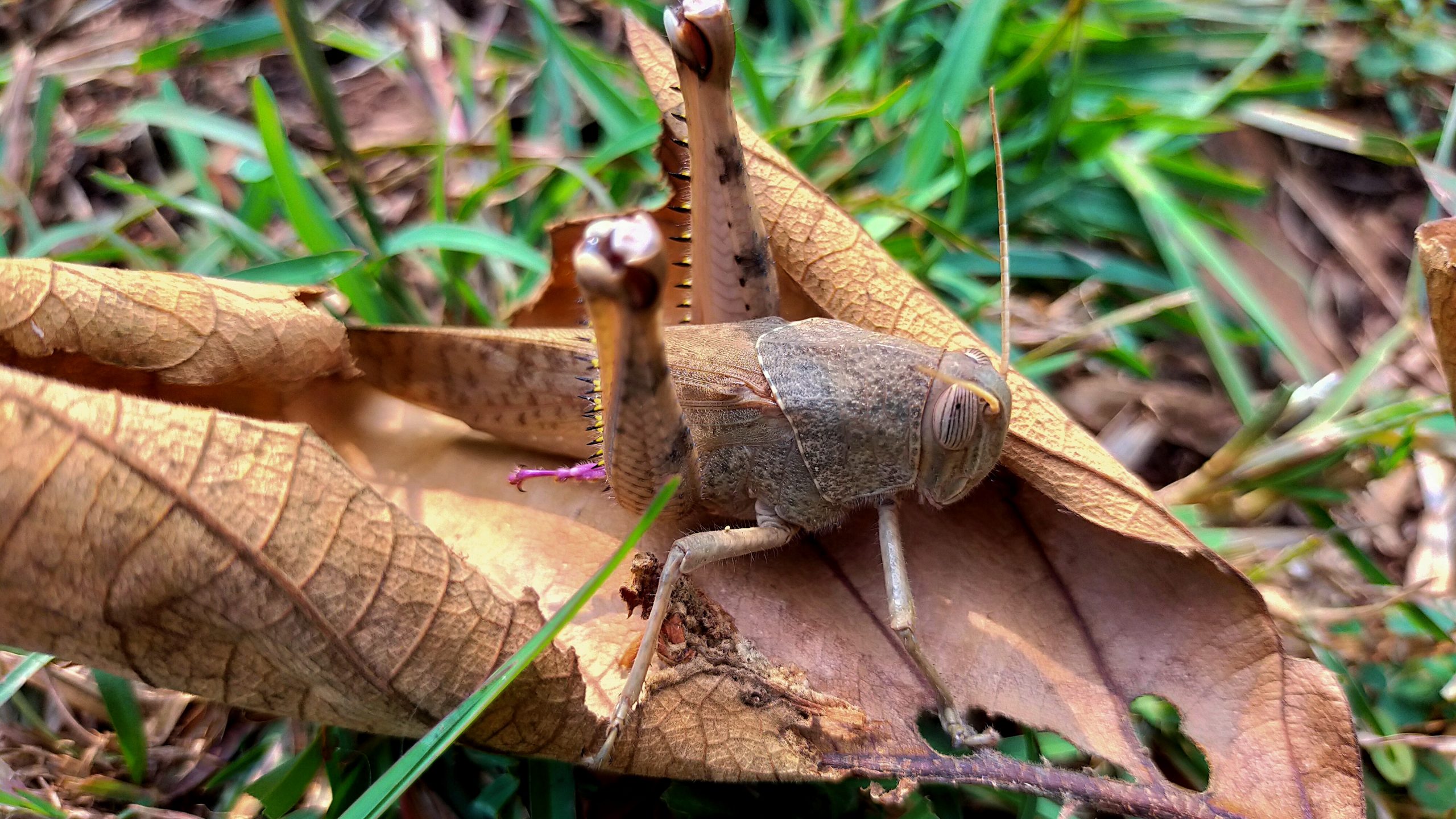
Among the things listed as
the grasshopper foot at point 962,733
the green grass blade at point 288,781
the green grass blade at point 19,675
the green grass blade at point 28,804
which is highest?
the green grass blade at point 19,675

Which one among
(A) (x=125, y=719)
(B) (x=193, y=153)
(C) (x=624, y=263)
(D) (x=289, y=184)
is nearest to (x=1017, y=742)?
(C) (x=624, y=263)

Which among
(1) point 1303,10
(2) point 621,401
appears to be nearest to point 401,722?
(2) point 621,401

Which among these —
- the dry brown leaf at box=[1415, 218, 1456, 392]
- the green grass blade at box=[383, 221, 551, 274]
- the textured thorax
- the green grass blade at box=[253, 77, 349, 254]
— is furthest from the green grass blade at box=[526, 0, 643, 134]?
the dry brown leaf at box=[1415, 218, 1456, 392]

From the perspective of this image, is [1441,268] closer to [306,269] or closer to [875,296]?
[875,296]


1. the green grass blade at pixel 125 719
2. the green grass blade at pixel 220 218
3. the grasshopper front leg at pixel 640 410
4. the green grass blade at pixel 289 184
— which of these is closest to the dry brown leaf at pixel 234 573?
the grasshopper front leg at pixel 640 410

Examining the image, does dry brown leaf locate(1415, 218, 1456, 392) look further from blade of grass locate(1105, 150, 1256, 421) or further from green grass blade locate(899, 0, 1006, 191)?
green grass blade locate(899, 0, 1006, 191)

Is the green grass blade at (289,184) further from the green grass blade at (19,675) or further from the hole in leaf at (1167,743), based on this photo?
the hole in leaf at (1167,743)
